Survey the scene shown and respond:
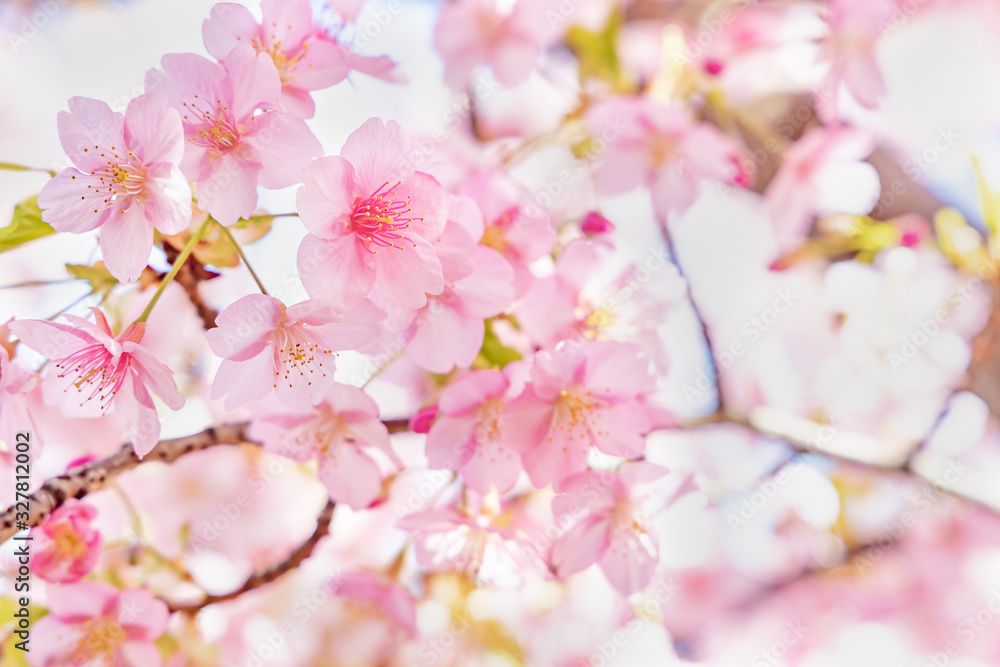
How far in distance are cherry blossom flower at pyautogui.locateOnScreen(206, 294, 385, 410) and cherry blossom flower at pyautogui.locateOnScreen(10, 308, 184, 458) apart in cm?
5

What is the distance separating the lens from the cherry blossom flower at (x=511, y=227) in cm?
73

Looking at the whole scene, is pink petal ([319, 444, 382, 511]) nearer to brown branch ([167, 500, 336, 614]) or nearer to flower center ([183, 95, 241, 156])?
brown branch ([167, 500, 336, 614])

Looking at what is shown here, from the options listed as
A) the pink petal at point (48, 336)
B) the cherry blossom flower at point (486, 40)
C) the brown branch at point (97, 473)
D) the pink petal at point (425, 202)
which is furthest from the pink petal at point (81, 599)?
the cherry blossom flower at point (486, 40)

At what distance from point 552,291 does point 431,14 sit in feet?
2.03

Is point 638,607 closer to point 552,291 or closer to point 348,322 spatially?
point 552,291

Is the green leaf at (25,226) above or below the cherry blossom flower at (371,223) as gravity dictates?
above

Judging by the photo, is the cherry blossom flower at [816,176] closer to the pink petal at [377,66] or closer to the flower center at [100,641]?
the pink petal at [377,66]

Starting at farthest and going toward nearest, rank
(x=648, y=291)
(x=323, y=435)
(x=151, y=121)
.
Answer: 1. (x=648, y=291)
2. (x=323, y=435)
3. (x=151, y=121)

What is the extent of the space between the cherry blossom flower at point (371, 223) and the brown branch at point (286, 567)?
37 centimetres

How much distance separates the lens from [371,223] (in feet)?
1.76

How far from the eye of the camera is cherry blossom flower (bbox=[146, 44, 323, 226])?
0.52 meters

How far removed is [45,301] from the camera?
89 cm

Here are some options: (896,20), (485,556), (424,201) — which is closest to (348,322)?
(424,201)

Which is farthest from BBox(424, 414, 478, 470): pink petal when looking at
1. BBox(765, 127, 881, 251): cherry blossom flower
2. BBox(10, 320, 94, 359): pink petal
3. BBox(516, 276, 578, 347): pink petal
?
BBox(765, 127, 881, 251): cherry blossom flower
